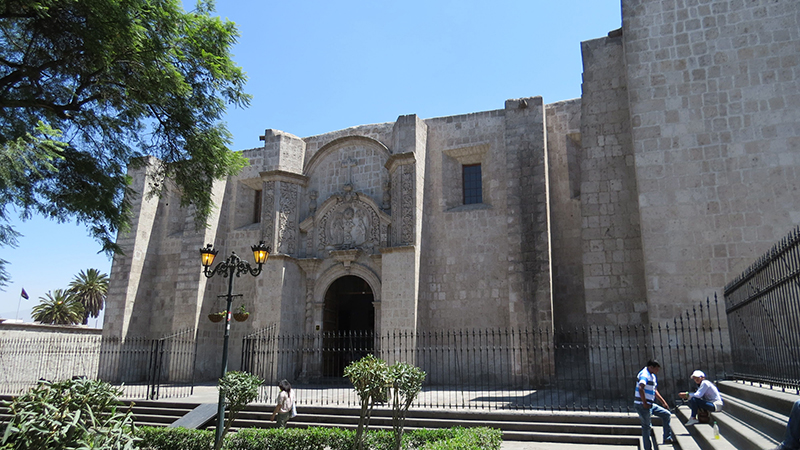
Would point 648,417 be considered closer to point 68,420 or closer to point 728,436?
point 728,436

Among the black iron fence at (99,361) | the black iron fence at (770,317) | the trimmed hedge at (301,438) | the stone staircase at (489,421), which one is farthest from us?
the black iron fence at (99,361)

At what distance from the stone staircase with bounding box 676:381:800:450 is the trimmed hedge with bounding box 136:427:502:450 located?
2741mm

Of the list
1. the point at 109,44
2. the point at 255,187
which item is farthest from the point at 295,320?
the point at 109,44

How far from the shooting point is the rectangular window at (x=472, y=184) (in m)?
17.3

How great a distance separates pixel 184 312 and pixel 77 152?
8704 mm

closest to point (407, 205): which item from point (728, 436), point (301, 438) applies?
point (301, 438)

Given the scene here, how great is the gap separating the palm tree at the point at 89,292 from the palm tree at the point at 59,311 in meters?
0.49

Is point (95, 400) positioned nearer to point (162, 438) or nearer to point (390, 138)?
point (162, 438)

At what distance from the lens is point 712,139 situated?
1105 cm

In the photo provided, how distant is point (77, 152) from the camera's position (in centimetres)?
1081

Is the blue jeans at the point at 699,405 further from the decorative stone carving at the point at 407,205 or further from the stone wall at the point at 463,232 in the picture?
the decorative stone carving at the point at 407,205

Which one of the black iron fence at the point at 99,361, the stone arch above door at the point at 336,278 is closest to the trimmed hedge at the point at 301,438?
the stone arch above door at the point at 336,278

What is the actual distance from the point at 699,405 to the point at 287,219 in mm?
13374

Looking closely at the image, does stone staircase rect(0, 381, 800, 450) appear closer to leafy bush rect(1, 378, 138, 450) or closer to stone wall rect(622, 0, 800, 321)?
leafy bush rect(1, 378, 138, 450)
